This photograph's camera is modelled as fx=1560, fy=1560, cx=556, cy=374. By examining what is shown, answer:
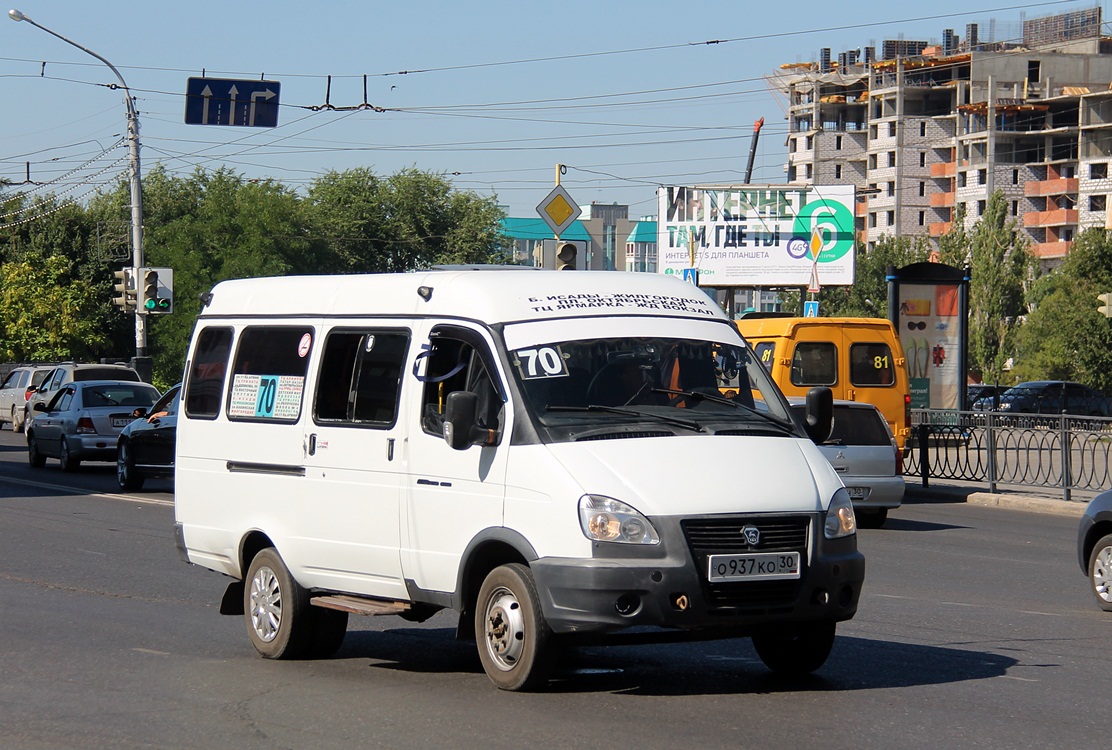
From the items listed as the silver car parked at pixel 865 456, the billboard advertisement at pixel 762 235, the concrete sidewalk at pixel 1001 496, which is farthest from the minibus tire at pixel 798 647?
the billboard advertisement at pixel 762 235

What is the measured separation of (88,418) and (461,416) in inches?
785

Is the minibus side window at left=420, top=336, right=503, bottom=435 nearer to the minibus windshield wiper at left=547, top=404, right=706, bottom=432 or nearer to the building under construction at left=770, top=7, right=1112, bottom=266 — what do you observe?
the minibus windshield wiper at left=547, top=404, right=706, bottom=432

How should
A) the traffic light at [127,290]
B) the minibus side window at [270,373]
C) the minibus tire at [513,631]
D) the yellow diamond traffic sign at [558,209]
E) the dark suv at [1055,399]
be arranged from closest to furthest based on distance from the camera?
the minibus tire at [513,631], the minibus side window at [270,373], the yellow diamond traffic sign at [558,209], the traffic light at [127,290], the dark suv at [1055,399]

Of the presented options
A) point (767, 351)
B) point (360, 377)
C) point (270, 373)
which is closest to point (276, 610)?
point (270, 373)

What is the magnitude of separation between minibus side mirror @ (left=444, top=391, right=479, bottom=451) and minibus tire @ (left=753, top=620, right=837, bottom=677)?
5.65 ft

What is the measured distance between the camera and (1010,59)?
447 ft

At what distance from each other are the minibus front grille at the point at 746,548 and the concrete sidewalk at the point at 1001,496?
48.6ft

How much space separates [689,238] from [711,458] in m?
43.1

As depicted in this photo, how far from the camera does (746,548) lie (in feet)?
23.5

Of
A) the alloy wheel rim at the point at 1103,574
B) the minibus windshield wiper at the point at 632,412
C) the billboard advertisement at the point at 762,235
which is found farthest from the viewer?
the billboard advertisement at the point at 762,235

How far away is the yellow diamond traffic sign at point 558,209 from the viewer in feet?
67.6

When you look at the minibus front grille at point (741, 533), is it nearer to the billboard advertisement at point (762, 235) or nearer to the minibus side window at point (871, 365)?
the minibus side window at point (871, 365)

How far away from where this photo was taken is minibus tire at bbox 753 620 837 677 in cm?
780

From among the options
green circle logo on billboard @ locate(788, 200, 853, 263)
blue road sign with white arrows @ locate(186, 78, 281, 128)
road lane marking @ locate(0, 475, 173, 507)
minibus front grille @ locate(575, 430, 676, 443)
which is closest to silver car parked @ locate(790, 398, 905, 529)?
road lane marking @ locate(0, 475, 173, 507)
